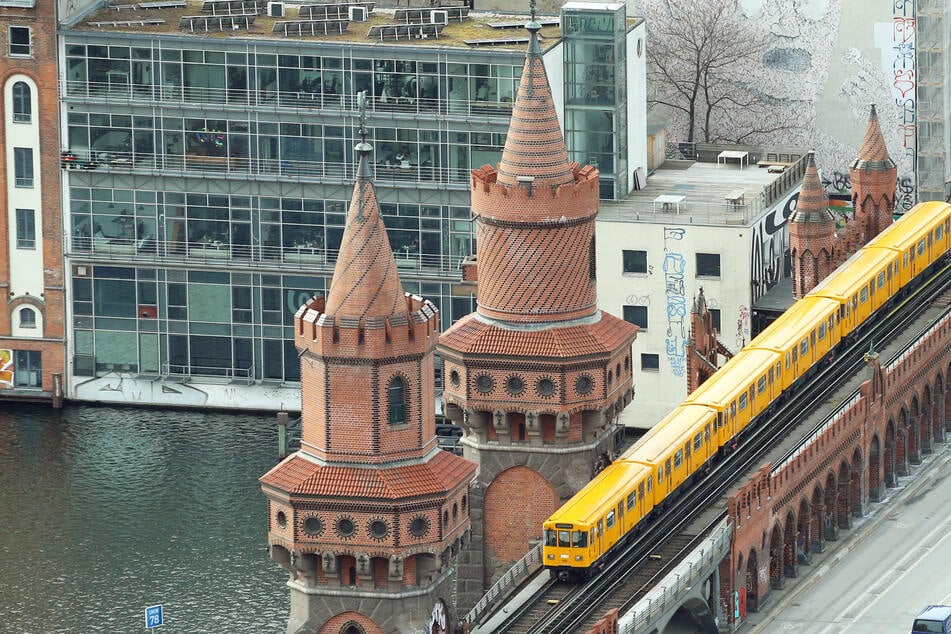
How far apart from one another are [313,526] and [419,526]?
189 inches

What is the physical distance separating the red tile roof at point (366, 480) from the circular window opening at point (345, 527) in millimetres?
1314

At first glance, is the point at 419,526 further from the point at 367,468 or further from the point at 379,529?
the point at 367,468

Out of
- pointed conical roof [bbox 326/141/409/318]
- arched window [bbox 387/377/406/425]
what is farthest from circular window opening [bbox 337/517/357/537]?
pointed conical roof [bbox 326/141/409/318]

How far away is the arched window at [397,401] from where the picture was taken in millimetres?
183125

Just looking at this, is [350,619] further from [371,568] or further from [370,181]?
[370,181]

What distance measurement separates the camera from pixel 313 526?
7269 inches

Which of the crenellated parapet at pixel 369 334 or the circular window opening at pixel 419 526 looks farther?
the circular window opening at pixel 419 526

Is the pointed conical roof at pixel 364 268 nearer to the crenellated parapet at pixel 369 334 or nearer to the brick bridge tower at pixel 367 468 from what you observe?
the brick bridge tower at pixel 367 468

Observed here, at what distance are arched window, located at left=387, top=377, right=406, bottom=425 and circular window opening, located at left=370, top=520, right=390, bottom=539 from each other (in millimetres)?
4505

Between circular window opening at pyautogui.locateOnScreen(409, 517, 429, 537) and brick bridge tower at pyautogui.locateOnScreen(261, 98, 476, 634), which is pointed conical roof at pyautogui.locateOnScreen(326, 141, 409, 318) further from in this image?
circular window opening at pyautogui.locateOnScreen(409, 517, 429, 537)

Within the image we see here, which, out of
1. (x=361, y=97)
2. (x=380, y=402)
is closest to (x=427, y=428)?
(x=380, y=402)

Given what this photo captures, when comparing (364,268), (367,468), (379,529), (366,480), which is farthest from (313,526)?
(364,268)

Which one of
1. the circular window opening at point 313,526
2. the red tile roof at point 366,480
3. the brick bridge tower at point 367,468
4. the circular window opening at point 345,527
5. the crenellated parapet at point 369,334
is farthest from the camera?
the circular window opening at point 313,526

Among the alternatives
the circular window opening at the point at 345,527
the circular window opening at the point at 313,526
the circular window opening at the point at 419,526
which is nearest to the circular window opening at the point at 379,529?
the circular window opening at the point at 345,527
